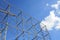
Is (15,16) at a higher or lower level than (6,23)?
higher

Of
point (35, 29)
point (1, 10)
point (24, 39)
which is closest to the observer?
point (1, 10)

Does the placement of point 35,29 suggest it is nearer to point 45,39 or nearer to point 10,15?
point 45,39

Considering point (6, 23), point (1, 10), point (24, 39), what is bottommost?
point (24, 39)

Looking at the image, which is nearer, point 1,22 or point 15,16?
point 1,22

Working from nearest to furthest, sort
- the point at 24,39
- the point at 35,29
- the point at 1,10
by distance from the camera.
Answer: the point at 1,10, the point at 24,39, the point at 35,29

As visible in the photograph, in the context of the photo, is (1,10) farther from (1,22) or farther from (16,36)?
(16,36)

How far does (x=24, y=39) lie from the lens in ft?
60.9

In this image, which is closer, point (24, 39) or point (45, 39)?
point (24, 39)

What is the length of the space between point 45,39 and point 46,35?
0.71 meters

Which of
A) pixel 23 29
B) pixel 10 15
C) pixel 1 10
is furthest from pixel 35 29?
pixel 1 10

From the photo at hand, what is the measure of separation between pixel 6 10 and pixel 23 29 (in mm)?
3441

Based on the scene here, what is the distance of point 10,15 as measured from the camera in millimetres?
18281

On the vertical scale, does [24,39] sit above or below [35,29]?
below

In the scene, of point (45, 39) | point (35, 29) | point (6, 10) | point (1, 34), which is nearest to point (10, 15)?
point (6, 10)
